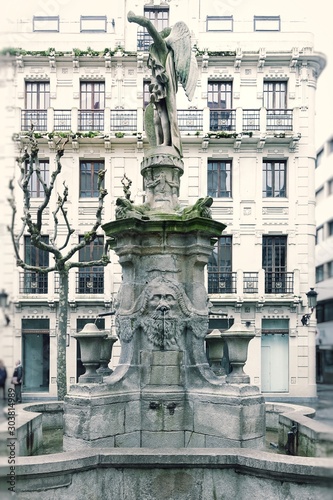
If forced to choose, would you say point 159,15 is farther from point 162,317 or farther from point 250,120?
point 162,317

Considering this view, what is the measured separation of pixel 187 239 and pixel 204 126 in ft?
65.5

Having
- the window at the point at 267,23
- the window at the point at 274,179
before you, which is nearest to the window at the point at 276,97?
the window at the point at 274,179

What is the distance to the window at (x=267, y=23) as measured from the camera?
92.9ft

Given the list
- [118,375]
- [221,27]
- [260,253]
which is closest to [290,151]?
[260,253]

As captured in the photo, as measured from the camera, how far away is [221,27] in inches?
1120

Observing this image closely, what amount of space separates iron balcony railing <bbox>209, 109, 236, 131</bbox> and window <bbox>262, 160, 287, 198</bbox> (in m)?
2.73

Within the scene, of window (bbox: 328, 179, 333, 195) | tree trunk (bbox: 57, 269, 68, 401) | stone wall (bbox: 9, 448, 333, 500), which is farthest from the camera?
tree trunk (bbox: 57, 269, 68, 401)

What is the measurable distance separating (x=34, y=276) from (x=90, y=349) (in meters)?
19.7

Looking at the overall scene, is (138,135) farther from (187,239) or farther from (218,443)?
(218,443)

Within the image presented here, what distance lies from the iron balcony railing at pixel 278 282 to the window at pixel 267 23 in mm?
13564

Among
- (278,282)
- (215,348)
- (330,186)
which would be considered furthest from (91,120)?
(330,186)

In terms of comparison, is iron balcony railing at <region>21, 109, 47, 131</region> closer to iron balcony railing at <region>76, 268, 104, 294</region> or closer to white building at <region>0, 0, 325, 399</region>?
white building at <region>0, 0, 325, 399</region>

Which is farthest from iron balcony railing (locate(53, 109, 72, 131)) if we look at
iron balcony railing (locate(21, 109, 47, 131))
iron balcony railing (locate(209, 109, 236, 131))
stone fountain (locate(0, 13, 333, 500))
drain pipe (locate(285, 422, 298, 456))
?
drain pipe (locate(285, 422, 298, 456))

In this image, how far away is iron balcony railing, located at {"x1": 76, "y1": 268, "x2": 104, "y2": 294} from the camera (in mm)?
26172
